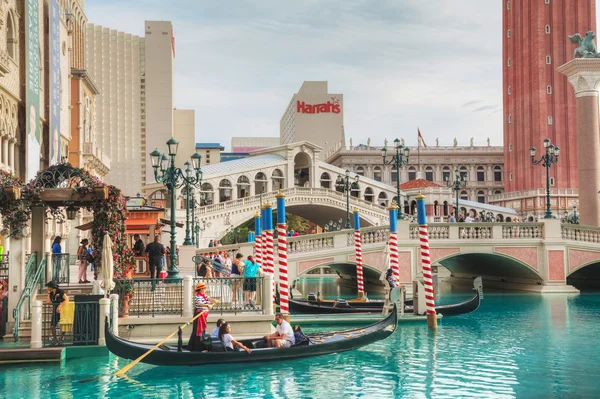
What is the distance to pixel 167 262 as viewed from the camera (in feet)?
101

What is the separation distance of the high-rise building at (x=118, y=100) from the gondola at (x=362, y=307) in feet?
250

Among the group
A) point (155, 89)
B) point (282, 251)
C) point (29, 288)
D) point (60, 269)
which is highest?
point (155, 89)

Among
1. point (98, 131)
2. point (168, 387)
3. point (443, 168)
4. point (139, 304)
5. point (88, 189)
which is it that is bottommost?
point (168, 387)

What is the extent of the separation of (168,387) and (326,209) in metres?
48.5

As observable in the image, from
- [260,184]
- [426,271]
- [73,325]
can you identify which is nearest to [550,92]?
[260,184]

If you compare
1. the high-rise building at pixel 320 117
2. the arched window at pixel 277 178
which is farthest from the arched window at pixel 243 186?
the high-rise building at pixel 320 117

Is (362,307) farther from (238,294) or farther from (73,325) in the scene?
(73,325)

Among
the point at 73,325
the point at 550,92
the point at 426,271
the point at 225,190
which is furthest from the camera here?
the point at 550,92

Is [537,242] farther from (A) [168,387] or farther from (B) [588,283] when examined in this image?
(A) [168,387]

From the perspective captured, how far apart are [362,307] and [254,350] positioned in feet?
32.2

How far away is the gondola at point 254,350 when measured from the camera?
13.4 meters

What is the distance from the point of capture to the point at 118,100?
98.9 meters

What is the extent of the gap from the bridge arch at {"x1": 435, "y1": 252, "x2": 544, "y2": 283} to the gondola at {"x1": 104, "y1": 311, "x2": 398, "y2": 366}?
14502 millimetres

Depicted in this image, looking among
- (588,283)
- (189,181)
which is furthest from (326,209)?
(189,181)
